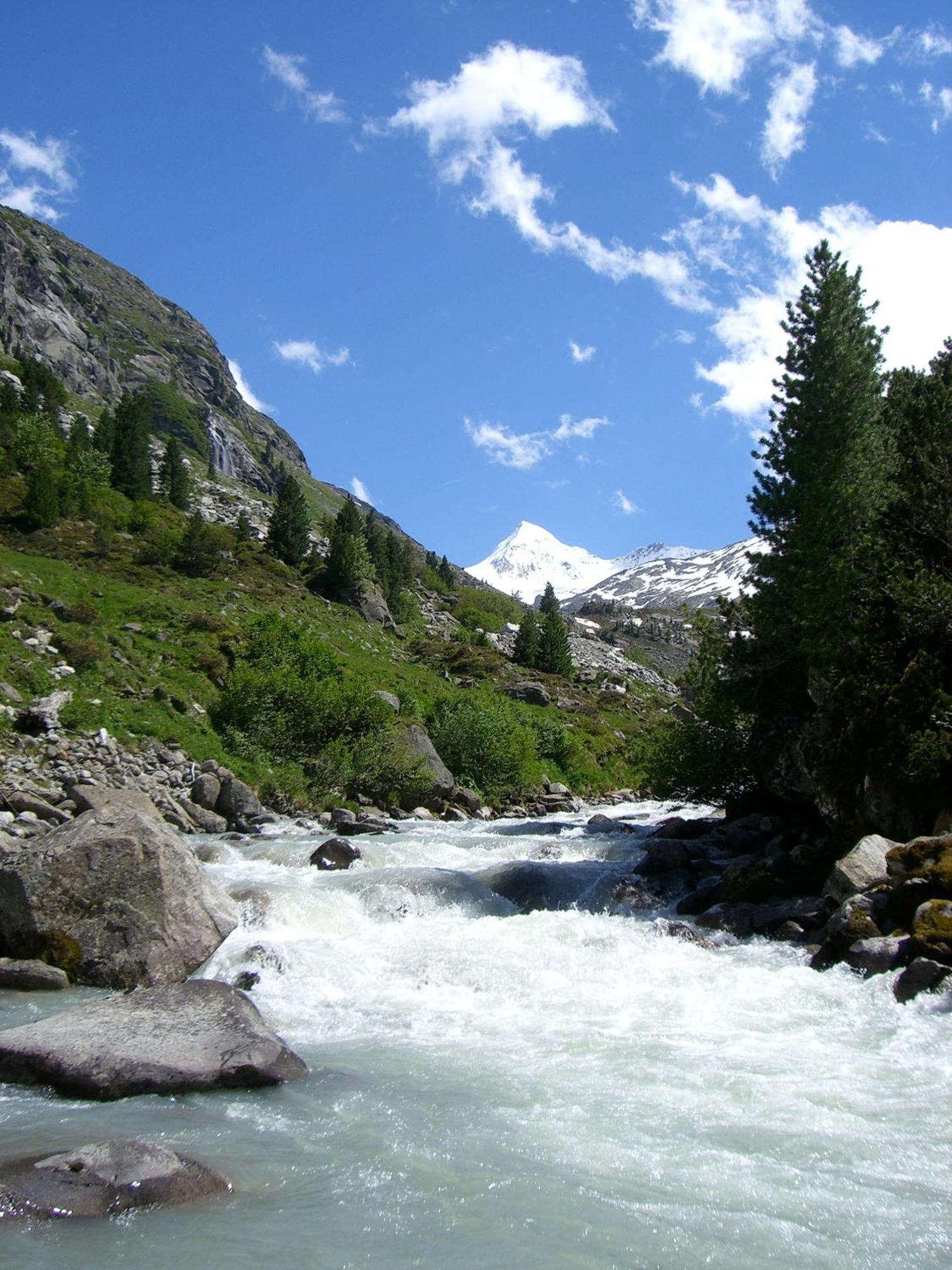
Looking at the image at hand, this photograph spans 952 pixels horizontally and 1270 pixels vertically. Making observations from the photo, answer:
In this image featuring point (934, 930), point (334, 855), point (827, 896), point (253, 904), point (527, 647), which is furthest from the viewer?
point (527, 647)

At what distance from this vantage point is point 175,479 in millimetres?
99375

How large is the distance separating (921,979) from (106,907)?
13.9 metres

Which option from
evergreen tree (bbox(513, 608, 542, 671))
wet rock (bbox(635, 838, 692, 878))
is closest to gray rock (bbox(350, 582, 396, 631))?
evergreen tree (bbox(513, 608, 542, 671))

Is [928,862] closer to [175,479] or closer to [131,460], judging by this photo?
[131,460]

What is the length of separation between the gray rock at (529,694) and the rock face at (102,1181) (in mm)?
73990

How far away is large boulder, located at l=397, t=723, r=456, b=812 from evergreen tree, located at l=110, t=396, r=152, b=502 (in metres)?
57.2

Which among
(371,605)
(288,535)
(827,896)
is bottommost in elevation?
(827,896)

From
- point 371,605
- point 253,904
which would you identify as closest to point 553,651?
point 371,605

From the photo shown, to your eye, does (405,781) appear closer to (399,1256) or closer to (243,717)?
(243,717)

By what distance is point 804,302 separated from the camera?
112 feet

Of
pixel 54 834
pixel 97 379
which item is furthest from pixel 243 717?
pixel 97 379

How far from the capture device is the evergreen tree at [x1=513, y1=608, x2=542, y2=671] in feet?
335

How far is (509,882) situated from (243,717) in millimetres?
24978

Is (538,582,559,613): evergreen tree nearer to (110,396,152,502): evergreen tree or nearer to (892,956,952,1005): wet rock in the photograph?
(110,396,152,502): evergreen tree
